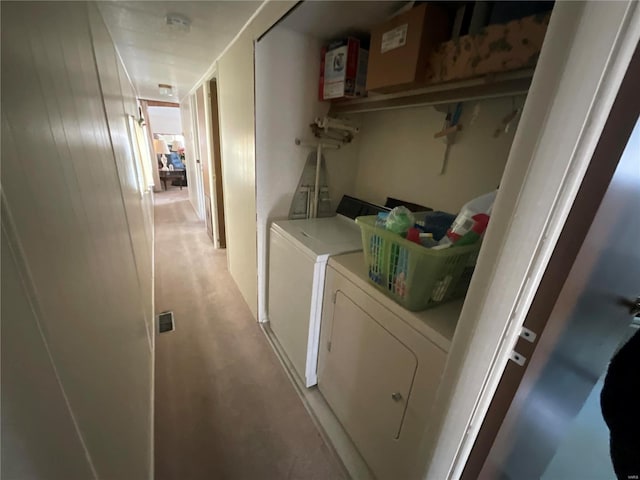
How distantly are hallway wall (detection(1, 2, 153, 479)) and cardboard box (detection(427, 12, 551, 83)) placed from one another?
1.27 m

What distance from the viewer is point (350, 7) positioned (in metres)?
1.31

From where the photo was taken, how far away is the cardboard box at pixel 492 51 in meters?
0.82

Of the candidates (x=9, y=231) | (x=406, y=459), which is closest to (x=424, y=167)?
(x=406, y=459)

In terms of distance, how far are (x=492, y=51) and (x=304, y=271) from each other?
1248mm

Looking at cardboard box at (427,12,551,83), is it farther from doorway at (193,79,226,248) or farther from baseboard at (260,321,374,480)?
doorway at (193,79,226,248)

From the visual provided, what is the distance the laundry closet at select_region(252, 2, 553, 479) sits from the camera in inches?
38.4

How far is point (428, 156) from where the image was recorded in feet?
5.06

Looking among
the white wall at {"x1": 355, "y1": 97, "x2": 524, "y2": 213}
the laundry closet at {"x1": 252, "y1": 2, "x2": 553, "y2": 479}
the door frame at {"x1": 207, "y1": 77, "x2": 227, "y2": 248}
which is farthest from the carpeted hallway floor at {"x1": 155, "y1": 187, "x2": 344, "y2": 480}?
the white wall at {"x1": 355, "y1": 97, "x2": 524, "y2": 213}

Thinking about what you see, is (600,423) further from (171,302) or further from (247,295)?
(171,302)

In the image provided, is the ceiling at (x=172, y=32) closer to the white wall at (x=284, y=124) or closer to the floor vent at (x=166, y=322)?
the white wall at (x=284, y=124)

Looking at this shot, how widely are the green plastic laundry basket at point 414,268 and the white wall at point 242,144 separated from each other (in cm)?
119

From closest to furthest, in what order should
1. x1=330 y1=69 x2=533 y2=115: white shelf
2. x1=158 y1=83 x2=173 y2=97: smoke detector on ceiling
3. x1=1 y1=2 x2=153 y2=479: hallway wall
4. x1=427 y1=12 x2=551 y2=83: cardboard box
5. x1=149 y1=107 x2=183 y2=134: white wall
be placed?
x1=1 y1=2 x2=153 y2=479: hallway wall < x1=427 y1=12 x2=551 y2=83: cardboard box < x1=330 y1=69 x2=533 y2=115: white shelf < x1=158 y1=83 x2=173 y2=97: smoke detector on ceiling < x1=149 y1=107 x2=183 y2=134: white wall

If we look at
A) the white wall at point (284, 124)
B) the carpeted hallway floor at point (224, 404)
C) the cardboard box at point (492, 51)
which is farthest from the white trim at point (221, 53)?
the carpeted hallway floor at point (224, 404)

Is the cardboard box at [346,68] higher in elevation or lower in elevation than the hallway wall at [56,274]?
higher
